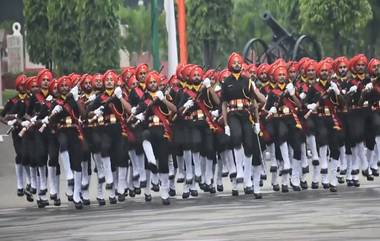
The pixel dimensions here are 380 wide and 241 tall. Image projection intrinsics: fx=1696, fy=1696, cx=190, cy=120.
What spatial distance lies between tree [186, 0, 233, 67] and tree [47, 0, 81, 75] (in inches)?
237

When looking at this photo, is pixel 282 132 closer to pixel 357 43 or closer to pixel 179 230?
pixel 179 230

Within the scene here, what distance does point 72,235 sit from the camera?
20.3 m

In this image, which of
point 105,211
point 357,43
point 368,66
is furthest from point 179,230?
point 357,43

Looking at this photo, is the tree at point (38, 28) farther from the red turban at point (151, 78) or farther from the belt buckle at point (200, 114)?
the red turban at point (151, 78)

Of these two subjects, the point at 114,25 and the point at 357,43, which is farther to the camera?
the point at 357,43

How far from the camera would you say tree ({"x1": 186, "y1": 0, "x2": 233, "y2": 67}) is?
245 feet

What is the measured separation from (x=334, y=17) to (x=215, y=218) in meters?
44.8

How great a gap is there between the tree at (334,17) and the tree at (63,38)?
10.1 meters

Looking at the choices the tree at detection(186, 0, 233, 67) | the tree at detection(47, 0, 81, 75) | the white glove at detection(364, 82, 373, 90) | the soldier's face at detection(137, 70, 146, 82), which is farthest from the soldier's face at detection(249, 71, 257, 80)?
the tree at detection(186, 0, 233, 67)

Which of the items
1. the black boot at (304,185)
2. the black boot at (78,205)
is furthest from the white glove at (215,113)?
the black boot at (78,205)

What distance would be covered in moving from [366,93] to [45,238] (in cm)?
839

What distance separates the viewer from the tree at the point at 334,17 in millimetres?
65625

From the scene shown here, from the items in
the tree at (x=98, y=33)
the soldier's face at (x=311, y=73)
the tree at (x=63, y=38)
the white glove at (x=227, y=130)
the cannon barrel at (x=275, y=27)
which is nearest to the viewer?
the white glove at (x=227, y=130)

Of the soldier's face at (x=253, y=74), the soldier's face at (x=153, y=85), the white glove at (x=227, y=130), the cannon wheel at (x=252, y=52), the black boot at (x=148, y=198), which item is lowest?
the black boot at (x=148, y=198)
